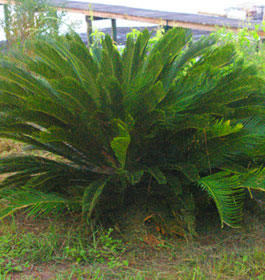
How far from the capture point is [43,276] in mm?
2777

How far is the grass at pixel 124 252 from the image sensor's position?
281 centimetres

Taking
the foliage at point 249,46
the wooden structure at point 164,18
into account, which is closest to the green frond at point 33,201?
the foliage at point 249,46

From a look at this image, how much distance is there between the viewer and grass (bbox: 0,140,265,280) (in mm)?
2814

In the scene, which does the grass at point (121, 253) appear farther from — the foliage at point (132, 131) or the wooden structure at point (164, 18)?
the wooden structure at point (164, 18)

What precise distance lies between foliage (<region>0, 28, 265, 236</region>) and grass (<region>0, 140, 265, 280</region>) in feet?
0.56

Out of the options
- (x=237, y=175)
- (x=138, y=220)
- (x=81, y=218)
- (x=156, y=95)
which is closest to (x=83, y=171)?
(x=81, y=218)

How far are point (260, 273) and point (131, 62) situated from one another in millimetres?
1747

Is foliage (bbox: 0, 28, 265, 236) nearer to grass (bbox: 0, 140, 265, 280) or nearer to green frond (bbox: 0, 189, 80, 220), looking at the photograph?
green frond (bbox: 0, 189, 80, 220)

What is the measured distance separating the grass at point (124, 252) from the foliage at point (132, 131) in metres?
0.17

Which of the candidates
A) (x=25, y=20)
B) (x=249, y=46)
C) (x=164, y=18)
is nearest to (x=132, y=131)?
(x=249, y=46)

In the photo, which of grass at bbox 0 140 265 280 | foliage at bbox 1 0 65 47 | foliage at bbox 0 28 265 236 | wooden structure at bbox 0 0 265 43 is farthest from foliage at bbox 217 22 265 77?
foliage at bbox 1 0 65 47

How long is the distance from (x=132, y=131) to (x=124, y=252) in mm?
848

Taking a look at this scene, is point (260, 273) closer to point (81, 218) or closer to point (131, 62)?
point (81, 218)

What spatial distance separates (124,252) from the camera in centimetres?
312
